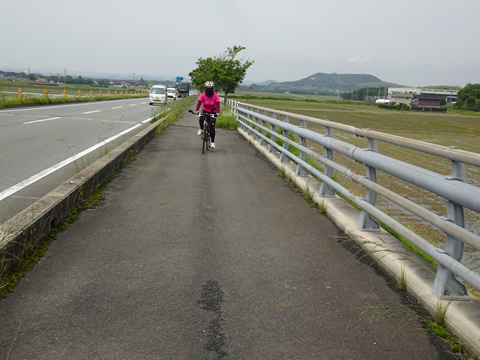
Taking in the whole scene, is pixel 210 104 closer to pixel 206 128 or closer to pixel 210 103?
pixel 210 103

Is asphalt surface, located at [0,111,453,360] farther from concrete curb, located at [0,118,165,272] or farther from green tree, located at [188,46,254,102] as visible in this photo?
green tree, located at [188,46,254,102]

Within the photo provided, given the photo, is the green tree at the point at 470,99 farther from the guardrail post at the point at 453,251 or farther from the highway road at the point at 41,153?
the guardrail post at the point at 453,251

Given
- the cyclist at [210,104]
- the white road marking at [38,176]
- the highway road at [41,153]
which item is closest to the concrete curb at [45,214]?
the highway road at [41,153]

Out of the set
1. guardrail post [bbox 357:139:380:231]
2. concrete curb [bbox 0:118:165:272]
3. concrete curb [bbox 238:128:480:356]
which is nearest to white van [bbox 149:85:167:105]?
concrete curb [bbox 0:118:165:272]

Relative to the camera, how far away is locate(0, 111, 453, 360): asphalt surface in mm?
2898

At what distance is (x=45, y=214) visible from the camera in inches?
185

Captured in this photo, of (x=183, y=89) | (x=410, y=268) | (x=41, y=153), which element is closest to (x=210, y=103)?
(x=41, y=153)

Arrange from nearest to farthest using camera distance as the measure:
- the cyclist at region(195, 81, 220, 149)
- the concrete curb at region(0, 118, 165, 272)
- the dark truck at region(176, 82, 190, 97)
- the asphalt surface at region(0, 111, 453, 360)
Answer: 1. the asphalt surface at region(0, 111, 453, 360)
2. the concrete curb at region(0, 118, 165, 272)
3. the cyclist at region(195, 81, 220, 149)
4. the dark truck at region(176, 82, 190, 97)

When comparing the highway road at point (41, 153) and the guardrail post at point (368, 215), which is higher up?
the guardrail post at point (368, 215)

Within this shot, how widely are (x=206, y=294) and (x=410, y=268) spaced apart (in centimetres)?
173

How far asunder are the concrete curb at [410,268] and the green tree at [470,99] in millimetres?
118404

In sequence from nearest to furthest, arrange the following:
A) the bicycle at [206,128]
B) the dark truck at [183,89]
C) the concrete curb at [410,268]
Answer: the concrete curb at [410,268] < the bicycle at [206,128] < the dark truck at [183,89]

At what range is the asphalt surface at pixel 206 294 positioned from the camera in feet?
9.51

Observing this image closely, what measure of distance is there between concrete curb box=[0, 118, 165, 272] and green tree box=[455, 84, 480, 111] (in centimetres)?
11902
